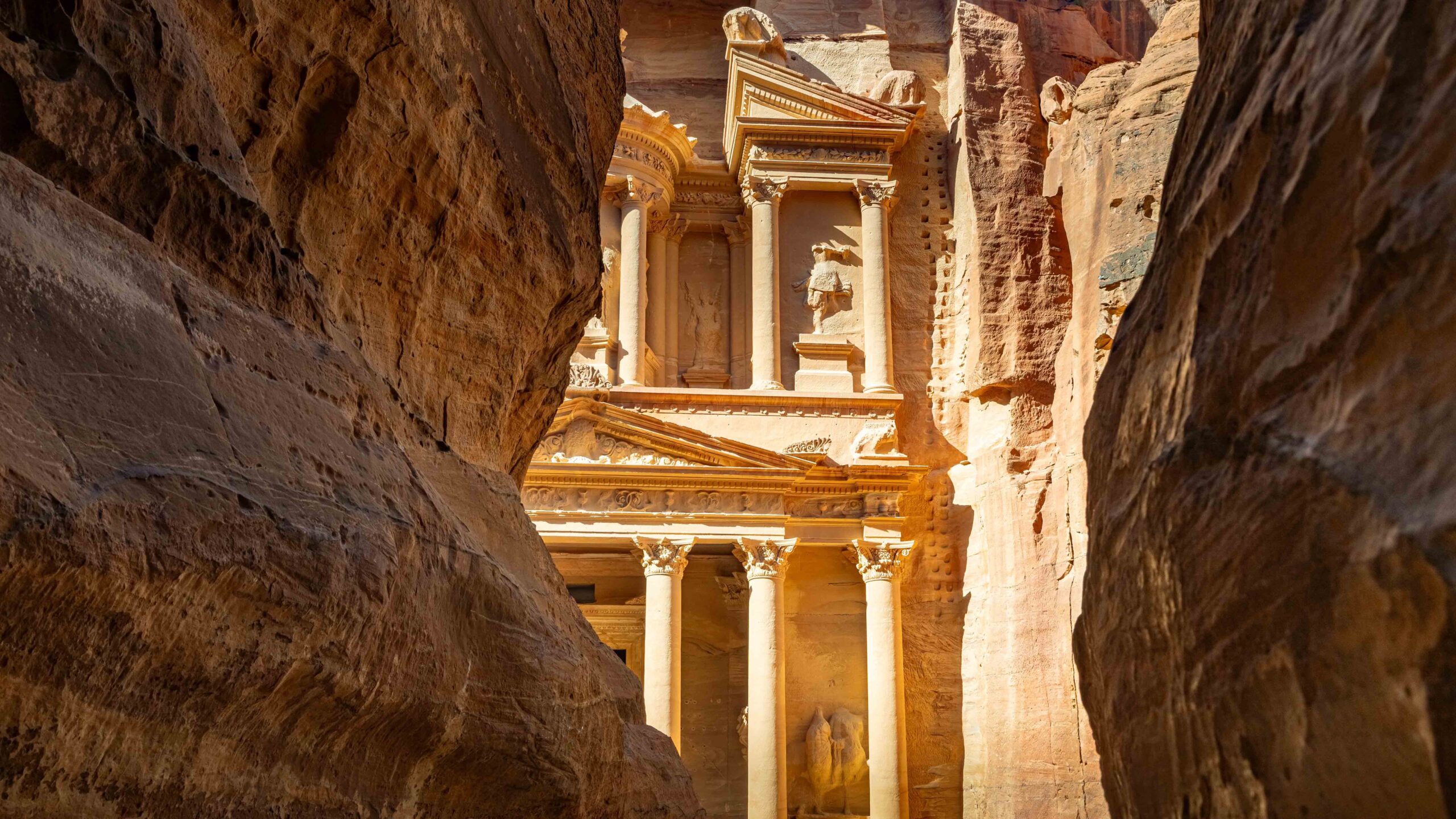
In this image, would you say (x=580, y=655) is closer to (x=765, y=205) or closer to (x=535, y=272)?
(x=535, y=272)

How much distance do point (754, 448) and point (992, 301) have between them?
4604 mm

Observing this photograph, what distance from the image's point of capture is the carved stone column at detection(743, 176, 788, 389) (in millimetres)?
21516

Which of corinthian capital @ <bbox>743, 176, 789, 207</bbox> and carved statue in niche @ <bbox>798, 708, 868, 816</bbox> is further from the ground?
corinthian capital @ <bbox>743, 176, 789, 207</bbox>

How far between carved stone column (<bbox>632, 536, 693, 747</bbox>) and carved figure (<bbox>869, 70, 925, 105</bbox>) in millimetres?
→ 8435


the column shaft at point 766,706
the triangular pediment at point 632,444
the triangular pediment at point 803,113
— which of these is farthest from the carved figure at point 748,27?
the column shaft at point 766,706

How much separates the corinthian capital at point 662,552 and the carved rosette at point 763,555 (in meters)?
0.73

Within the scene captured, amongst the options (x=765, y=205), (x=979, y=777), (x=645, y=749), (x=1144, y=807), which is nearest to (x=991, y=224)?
(x=765, y=205)

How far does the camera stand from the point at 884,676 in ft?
61.6

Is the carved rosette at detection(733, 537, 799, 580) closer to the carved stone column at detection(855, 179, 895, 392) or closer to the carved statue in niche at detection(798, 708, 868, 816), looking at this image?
the carved statue in niche at detection(798, 708, 868, 816)

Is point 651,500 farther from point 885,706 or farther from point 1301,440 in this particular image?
point 1301,440

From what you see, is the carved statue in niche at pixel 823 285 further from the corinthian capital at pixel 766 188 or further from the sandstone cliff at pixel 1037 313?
the sandstone cliff at pixel 1037 313

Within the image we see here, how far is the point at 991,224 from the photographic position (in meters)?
21.5

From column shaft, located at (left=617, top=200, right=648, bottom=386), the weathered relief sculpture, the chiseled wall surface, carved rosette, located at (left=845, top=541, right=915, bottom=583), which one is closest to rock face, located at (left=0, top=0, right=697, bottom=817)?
the chiseled wall surface

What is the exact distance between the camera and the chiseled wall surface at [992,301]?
1608 centimetres
